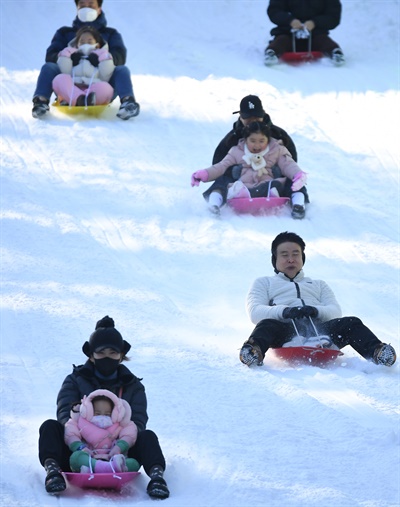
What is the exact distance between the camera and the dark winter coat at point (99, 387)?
20.8ft

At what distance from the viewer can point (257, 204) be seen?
1059cm

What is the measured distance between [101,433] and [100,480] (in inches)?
11.1

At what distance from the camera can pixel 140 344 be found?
8.12 m

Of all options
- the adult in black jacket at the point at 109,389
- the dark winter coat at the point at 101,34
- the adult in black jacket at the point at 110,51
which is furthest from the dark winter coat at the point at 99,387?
the dark winter coat at the point at 101,34

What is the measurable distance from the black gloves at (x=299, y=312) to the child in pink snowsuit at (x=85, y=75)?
5666 millimetres

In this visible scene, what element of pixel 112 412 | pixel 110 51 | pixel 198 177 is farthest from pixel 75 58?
pixel 112 412

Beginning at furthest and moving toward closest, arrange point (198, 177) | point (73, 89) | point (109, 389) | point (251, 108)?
1. point (73, 89)
2. point (251, 108)
3. point (198, 177)
4. point (109, 389)

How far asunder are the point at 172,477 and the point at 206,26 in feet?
36.6

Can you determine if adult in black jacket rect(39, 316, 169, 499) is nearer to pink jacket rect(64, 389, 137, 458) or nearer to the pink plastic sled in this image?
pink jacket rect(64, 389, 137, 458)

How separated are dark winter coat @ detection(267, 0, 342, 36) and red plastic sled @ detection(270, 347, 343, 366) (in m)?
8.04

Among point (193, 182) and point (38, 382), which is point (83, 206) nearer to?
point (193, 182)

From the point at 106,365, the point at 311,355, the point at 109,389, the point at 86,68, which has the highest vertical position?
the point at 86,68

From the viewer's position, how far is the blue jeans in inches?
513

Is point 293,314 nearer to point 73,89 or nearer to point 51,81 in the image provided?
point 73,89
